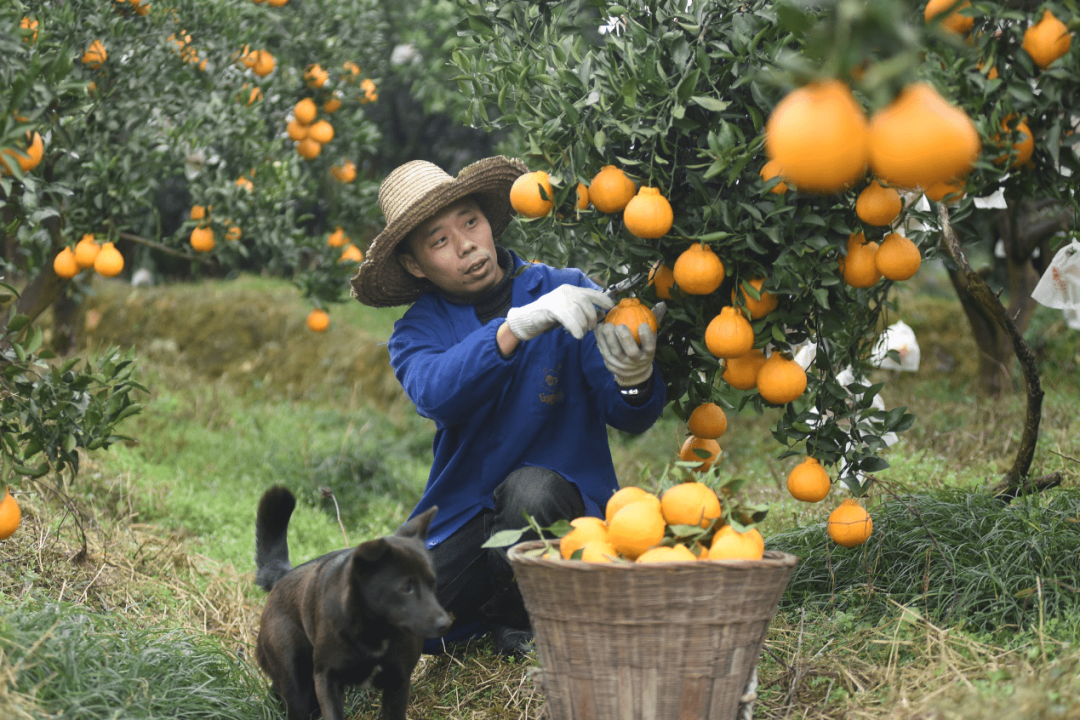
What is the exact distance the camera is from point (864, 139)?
1394 millimetres

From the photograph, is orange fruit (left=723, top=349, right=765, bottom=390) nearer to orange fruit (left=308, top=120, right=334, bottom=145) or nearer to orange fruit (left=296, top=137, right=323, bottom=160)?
orange fruit (left=308, top=120, right=334, bottom=145)

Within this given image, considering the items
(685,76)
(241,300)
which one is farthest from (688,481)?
(241,300)

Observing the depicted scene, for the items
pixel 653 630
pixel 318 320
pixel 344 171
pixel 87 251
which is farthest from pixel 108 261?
pixel 653 630

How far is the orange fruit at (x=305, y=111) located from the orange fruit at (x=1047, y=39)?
407 cm

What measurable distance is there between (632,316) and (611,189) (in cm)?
→ 38

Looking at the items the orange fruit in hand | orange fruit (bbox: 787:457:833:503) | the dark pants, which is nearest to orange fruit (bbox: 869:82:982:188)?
the orange fruit in hand

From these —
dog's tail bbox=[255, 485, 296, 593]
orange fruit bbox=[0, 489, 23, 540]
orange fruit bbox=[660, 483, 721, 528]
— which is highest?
orange fruit bbox=[660, 483, 721, 528]

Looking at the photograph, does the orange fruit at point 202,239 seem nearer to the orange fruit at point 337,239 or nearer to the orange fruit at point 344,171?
the orange fruit at point 337,239

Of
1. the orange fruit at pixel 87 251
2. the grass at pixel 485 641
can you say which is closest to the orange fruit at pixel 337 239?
the grass at pixel 485 641

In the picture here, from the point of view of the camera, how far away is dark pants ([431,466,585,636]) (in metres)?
2.87

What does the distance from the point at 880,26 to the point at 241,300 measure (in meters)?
8.09

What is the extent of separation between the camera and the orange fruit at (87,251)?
3.94 meters

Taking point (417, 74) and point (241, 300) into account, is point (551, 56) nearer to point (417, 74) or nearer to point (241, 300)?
point (241, 300)

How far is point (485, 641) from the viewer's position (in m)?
3.28
